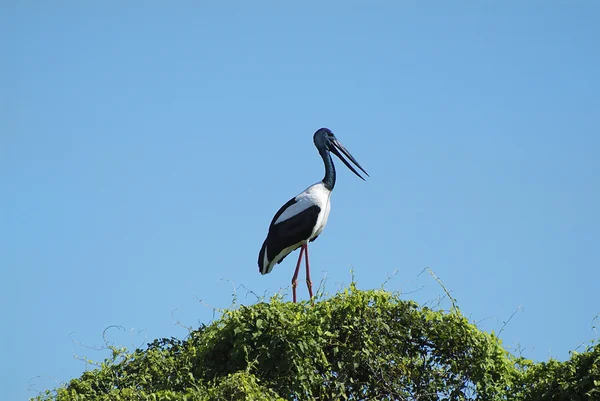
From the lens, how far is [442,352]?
9.49 m

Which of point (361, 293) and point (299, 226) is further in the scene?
point (299, 226)

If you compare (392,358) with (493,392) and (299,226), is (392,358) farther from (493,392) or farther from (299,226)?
(299,226)

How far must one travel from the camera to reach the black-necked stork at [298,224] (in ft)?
44.5

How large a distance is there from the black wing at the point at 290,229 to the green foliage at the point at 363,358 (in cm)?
400

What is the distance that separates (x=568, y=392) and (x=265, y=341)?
2.88m

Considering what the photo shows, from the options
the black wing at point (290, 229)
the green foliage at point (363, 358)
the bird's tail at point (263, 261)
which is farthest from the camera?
the bird's tail at point (263, 261)

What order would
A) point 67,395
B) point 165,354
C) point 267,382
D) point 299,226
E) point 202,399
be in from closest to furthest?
point 202,399 → point 267,382 → point 67,395 → point 165,354 → point 299,226

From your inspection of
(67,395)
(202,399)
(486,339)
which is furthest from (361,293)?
(67,395)

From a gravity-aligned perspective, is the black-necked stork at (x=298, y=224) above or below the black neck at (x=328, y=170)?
below

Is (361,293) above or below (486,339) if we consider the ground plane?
above

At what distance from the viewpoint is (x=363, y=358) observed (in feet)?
29.9

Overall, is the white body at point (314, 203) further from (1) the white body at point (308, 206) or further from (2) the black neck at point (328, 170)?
(2) the black neck at point (328, 170)

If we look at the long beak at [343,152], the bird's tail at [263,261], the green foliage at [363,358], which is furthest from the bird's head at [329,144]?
the green foliage at [363,358]

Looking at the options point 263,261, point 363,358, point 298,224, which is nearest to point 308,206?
point 298,224
